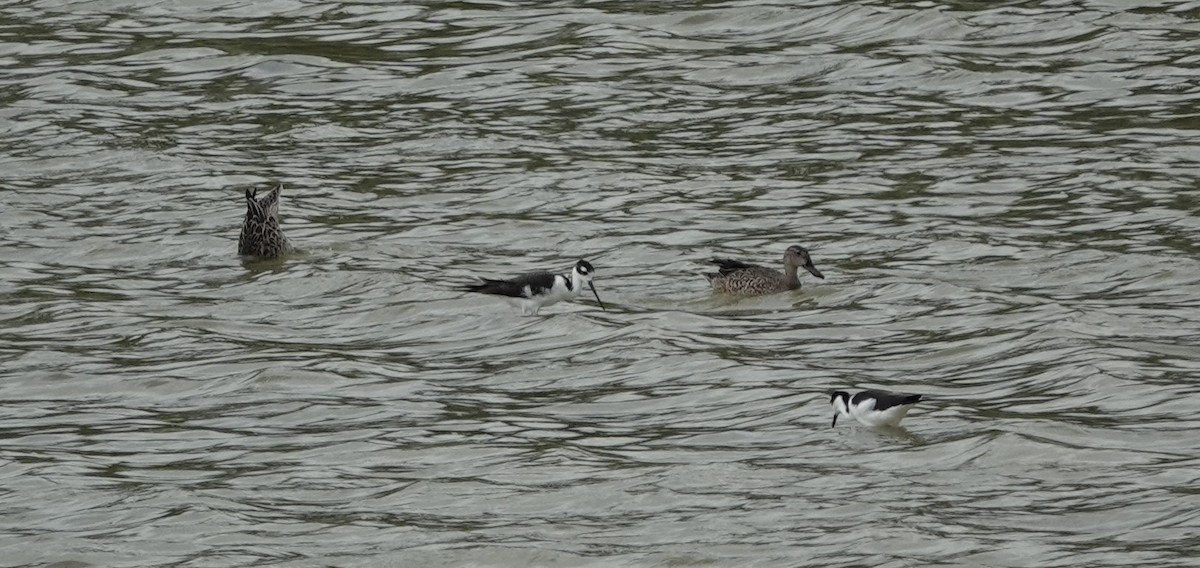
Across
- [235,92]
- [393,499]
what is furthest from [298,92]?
[393,499]

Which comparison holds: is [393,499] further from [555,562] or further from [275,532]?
[555,562]

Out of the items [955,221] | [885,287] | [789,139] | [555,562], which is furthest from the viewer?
A: [789,139]

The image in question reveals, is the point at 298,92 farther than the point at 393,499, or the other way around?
the point at 298,92

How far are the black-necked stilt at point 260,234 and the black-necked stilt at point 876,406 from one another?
6.71 m

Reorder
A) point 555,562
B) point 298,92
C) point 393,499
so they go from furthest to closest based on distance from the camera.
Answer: point 298,92
point 393,499
point 555,562

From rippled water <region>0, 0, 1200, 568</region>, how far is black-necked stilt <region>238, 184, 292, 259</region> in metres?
0.32

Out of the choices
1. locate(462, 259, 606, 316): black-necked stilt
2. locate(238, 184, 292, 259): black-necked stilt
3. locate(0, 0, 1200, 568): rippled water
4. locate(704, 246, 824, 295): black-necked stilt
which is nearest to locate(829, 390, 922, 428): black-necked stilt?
locate(0, 0, 1200, 568): rippled water

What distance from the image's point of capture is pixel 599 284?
16.8 m

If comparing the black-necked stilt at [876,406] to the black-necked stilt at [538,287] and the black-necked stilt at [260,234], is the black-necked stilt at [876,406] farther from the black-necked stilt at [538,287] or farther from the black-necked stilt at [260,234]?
the black-necked stilt at [260,234]

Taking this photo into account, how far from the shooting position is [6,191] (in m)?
20.3

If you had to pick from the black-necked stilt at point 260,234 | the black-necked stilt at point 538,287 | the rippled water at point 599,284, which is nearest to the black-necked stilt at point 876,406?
the rippled water at point 599,284

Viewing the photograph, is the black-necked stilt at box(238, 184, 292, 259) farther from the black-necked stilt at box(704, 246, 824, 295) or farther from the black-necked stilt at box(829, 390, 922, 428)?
the black-necked stilt at box(829, 390, 922, 428)

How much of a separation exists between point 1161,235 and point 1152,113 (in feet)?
12.3

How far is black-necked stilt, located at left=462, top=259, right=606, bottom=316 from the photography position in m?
15.4
